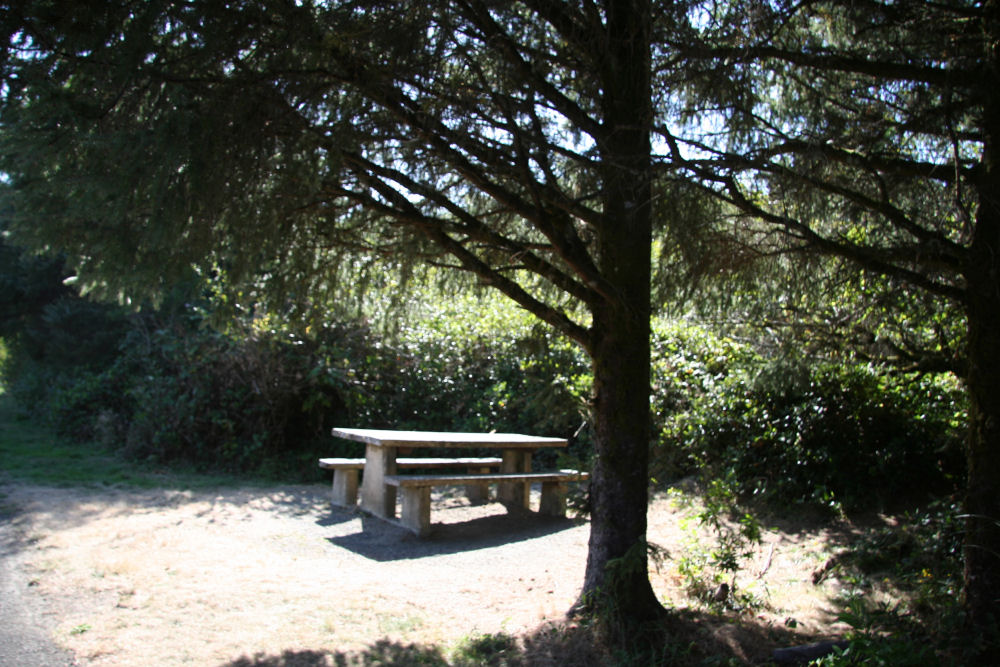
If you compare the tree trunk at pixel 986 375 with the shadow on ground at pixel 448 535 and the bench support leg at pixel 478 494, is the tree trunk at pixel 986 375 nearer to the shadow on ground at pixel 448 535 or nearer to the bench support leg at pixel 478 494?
the shadow on ground at pixel 448 535

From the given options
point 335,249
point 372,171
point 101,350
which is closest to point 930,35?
point 372,171

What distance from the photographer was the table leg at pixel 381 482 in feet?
24.5

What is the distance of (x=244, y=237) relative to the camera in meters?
3.92

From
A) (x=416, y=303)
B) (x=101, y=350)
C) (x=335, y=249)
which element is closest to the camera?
(x=335, y=249)

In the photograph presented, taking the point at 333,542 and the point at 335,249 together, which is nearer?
the point at 335,249

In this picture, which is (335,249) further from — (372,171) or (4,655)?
(4,655)

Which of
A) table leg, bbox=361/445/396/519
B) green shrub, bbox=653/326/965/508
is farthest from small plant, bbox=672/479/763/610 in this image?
table leg, bbox=361/445/396/519

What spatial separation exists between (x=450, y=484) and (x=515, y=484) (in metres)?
1.59

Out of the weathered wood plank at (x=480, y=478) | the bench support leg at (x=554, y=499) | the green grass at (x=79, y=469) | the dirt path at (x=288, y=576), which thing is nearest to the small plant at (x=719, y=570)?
the dirt path at (x=288, y=576)

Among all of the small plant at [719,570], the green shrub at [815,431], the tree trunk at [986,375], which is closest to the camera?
the tree trunk at [986,375]

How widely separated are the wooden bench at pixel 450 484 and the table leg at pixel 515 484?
17 mm

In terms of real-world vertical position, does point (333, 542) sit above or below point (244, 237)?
below

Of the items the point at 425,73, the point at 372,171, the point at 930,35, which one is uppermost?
the point at 930,35

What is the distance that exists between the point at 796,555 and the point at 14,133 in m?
6.19
